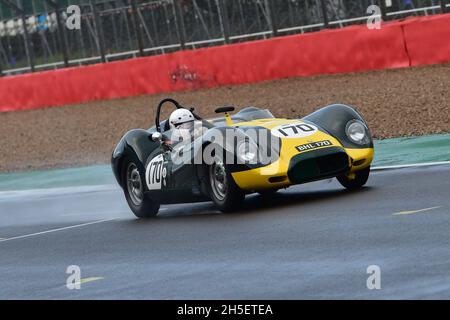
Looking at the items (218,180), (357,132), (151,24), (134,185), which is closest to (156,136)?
(134,185)

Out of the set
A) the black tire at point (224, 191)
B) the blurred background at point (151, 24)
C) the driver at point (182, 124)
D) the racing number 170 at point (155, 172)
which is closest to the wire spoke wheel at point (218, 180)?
the black tire at point (224, 191)

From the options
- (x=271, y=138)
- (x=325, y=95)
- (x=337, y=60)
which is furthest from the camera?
(x=337, y=60)

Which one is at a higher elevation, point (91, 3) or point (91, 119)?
point (91, 3)

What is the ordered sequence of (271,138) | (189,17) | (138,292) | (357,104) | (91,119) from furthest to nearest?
(189,17), (91,119), (357,104), (271,138), (138,292)

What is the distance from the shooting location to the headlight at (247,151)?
11.1 m

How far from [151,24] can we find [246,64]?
773 cm

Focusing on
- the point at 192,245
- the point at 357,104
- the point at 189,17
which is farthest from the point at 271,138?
the point at 189,17

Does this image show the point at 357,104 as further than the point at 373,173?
Yes

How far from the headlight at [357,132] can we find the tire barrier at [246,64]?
32.9 feet

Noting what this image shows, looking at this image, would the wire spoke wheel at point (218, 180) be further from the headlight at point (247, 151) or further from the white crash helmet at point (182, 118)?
the white crash helmet at point (182, 118)

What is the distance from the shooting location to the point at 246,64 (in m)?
A: 26.0

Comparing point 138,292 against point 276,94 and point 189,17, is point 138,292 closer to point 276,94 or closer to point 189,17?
point 276,94

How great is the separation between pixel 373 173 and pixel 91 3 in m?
21.3

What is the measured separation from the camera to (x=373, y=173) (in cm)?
1379
